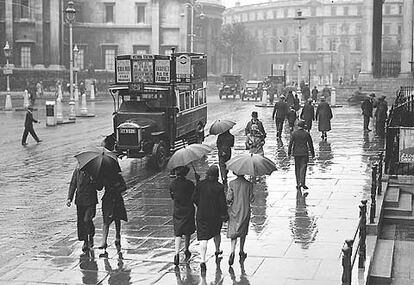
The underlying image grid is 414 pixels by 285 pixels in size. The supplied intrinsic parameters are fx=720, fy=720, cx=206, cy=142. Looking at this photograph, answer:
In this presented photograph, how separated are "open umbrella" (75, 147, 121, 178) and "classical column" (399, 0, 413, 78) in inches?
1618

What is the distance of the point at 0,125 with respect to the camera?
1388 inches

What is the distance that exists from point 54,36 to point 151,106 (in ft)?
154

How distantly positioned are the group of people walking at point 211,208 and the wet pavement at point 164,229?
1.49 feet

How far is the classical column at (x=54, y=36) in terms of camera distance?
215ft

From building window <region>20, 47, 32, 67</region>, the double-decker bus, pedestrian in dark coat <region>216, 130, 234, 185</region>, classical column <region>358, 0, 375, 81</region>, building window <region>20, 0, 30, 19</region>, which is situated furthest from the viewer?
building window <region>20, 47, 32, 67</region>

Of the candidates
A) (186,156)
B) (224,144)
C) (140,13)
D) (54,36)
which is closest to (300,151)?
(224,144)

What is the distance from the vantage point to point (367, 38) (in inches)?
2009

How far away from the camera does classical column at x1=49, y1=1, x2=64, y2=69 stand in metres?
65.5

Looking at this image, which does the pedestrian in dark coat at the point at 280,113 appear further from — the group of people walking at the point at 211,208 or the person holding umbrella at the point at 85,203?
the group of people walking at the point at 211,208

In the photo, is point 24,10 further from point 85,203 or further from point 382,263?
point 382,263

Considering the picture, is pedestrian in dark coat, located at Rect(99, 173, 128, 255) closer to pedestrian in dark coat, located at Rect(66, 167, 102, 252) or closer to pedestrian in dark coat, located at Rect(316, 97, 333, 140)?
pedestrian in dark coat, located at Rect(66, 167, 102, 252)

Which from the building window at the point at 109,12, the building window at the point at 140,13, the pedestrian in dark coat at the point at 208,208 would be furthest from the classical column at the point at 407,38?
the pedestrian in dark coat at the point at 208,208

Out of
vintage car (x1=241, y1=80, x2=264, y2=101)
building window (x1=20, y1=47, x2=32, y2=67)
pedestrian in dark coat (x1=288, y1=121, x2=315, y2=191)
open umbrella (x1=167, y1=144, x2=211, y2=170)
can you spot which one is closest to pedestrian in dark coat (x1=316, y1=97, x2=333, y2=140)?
pedestrian in dark coat (x1=288, y1=121, x2=315, y2=191)

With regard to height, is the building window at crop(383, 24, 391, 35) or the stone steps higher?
the building window at crop(383, 24, 391, 35)
